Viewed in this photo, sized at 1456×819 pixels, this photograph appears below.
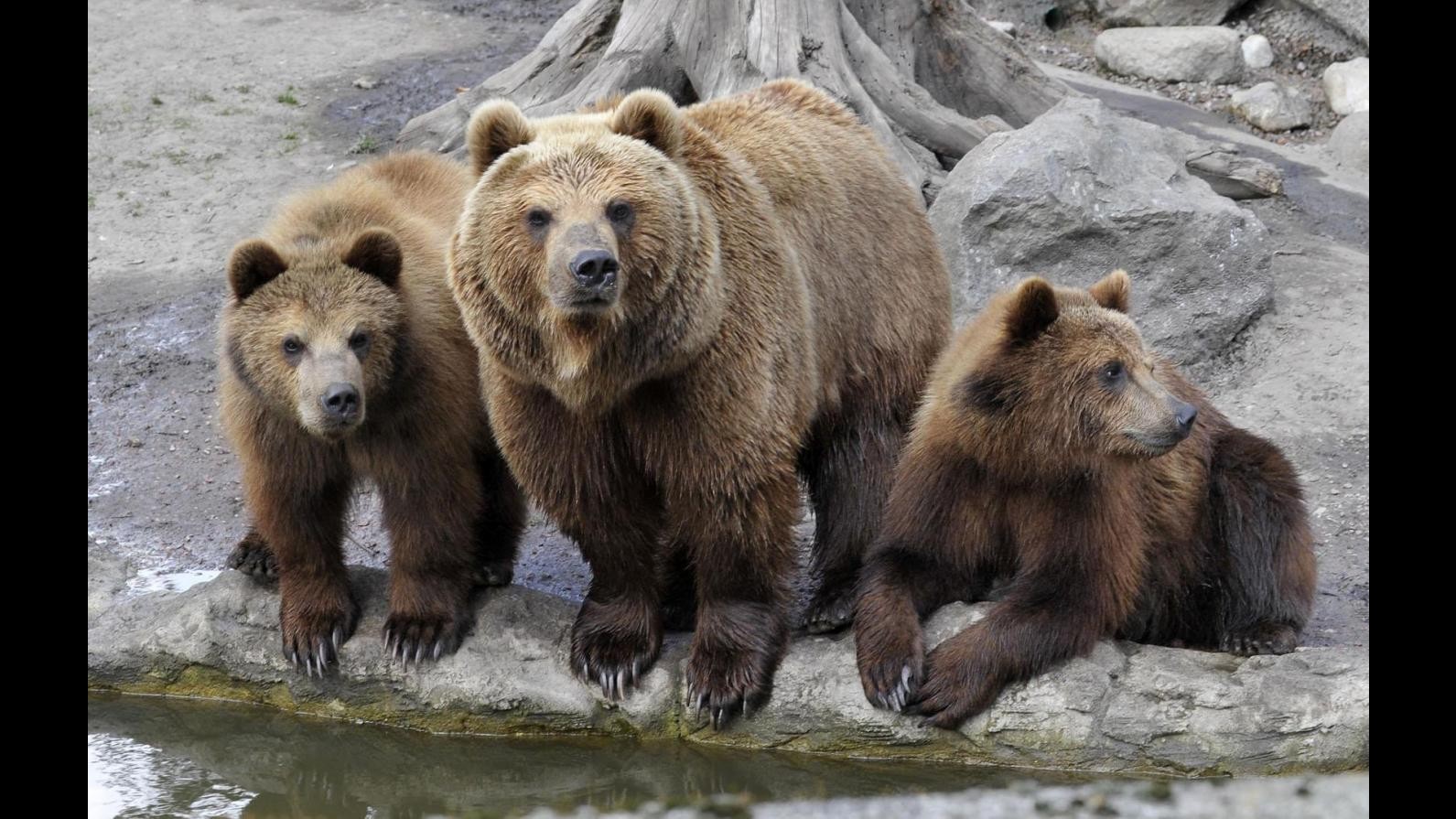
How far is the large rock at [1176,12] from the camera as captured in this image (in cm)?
1733

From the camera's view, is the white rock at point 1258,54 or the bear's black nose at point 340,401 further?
the white rock at point 1258,54

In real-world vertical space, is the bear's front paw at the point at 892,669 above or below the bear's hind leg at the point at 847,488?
below

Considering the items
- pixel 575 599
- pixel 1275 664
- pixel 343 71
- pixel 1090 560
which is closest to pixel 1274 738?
pixel 1275 664

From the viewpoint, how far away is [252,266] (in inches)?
266

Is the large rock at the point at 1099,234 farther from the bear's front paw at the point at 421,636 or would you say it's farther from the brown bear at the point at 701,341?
the bear's front paw at the point at 421,636

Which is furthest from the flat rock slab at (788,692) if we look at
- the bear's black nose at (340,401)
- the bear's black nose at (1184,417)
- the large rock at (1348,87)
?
the large rock at (1348,87)

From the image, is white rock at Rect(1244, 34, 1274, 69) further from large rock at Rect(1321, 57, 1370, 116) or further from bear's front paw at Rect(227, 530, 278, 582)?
bear's front paw at Rect(227, 530, 278, 582)

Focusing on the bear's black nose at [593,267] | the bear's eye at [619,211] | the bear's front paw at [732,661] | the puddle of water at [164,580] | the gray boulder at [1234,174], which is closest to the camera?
the bear's black nose at [593,267]

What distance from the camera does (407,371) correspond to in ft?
22.4

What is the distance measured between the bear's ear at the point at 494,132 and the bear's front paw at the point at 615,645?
6.46 feet

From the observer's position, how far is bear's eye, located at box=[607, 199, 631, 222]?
5.81m

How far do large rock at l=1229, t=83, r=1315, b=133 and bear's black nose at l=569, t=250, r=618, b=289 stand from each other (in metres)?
11.2

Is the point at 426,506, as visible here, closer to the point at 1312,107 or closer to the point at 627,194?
the point at 627,194

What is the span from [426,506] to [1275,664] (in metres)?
3.66
